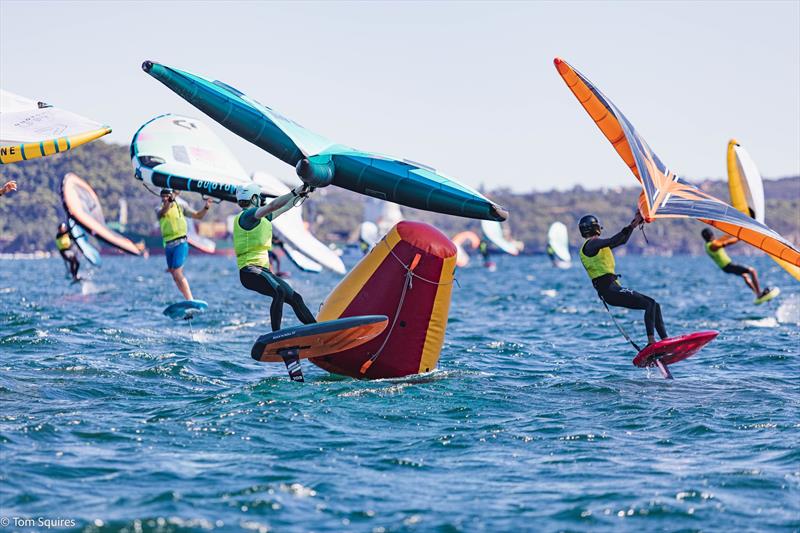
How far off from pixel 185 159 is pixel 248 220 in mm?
8086

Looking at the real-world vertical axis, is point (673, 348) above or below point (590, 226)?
below

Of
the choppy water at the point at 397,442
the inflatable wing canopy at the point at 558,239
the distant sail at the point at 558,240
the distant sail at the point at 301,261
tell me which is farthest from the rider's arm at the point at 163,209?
the inflatable wing canopy at the point at 558,239

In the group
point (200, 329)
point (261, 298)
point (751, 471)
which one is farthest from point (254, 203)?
point (261, 298)

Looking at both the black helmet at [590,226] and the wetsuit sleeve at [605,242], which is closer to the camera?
the wetsuit sleeve at [605,242]

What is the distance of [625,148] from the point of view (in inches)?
562

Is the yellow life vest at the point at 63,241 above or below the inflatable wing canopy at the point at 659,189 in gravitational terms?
below

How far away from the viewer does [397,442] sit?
10016 mm

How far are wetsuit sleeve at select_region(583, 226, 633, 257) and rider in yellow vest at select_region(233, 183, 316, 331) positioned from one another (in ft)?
12.2

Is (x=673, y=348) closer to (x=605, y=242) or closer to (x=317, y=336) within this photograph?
(x=605, y=242)

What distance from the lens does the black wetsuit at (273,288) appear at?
13.0 meters

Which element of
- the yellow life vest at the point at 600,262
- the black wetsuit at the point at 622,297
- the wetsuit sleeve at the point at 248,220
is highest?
the wetsuit sleeve at the point at 248,220

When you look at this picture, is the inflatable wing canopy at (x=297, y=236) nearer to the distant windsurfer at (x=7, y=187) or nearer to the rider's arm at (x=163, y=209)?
the rider's arm at (x=163, y=209)

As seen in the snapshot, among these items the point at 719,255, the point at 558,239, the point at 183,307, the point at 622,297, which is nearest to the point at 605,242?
the point at 622,297

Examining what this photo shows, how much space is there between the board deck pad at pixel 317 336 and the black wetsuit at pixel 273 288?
0.64 meters
